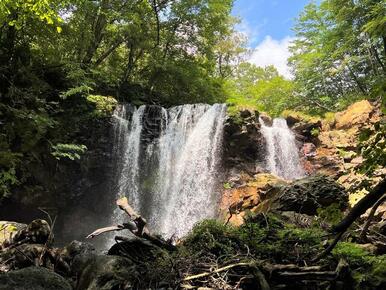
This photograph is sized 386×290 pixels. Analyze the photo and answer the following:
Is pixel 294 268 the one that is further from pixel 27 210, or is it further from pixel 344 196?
pixel 27 210

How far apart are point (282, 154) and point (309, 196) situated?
7.70 metres

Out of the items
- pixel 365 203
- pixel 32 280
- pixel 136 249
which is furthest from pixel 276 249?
pixel 32 280

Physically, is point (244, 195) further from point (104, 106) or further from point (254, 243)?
point (254, 243)

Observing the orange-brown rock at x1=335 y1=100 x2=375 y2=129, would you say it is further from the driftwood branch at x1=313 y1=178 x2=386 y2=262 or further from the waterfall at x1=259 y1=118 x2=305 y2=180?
the driftwood branch at x1=313 y1=178 x2=386 y2=262

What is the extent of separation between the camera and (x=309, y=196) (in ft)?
32.4

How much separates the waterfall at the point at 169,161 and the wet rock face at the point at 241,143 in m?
0.42

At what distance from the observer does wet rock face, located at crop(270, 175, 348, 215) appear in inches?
382

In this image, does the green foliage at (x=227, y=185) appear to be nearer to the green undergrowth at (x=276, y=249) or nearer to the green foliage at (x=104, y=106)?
the green foliage at (x=104, y=106)

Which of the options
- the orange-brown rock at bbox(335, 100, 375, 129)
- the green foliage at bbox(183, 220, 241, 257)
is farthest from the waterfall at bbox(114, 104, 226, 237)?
the green foliage at bbox(183, 220, 241, 257)

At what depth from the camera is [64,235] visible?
666 inches

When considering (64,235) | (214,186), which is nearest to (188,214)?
(214,186)

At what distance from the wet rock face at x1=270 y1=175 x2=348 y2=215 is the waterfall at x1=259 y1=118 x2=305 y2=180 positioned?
6.74m

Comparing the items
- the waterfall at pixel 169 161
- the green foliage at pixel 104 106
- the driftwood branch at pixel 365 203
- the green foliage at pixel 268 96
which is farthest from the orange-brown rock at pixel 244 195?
the driftwood branch at pixel 365 203

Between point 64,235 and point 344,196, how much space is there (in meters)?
12.2
